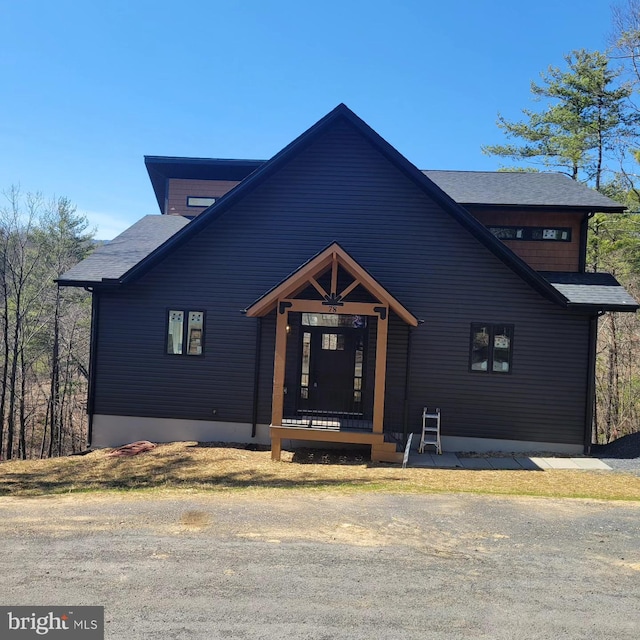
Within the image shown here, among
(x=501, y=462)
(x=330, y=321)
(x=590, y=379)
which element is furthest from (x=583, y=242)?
(x=330, y=321)

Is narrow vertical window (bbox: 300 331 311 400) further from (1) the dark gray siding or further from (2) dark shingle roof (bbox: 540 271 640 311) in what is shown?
(2) dark shingle roof (bbox: 540 271 640 311)

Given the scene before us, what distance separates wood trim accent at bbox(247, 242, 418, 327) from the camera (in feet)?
33.3

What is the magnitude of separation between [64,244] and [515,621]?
27210mm

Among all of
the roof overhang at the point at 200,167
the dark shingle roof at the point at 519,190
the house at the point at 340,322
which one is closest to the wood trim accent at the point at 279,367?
the house at the point at 340,322

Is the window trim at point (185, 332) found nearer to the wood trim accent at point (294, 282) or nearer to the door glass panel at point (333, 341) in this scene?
the wood trim accent at point (294, 282)

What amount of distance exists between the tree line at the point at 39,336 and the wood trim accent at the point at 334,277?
1393 centimetres

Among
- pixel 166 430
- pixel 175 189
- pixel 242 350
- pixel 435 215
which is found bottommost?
pixel 166 430

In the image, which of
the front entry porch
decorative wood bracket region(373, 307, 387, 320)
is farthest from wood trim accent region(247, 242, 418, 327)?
the front entry porch

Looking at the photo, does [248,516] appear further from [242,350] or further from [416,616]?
[242,350]

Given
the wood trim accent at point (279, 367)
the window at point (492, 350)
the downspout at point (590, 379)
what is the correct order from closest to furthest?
1. the wood trim accent at point (279, 367)
2. the downspout at point (590, 379)
3. the window at point (492, 350)

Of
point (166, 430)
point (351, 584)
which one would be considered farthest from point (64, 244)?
point (351, 584)

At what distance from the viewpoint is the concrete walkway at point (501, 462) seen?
33.5ft

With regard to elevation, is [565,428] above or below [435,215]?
below

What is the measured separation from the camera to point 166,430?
12.1 metres
